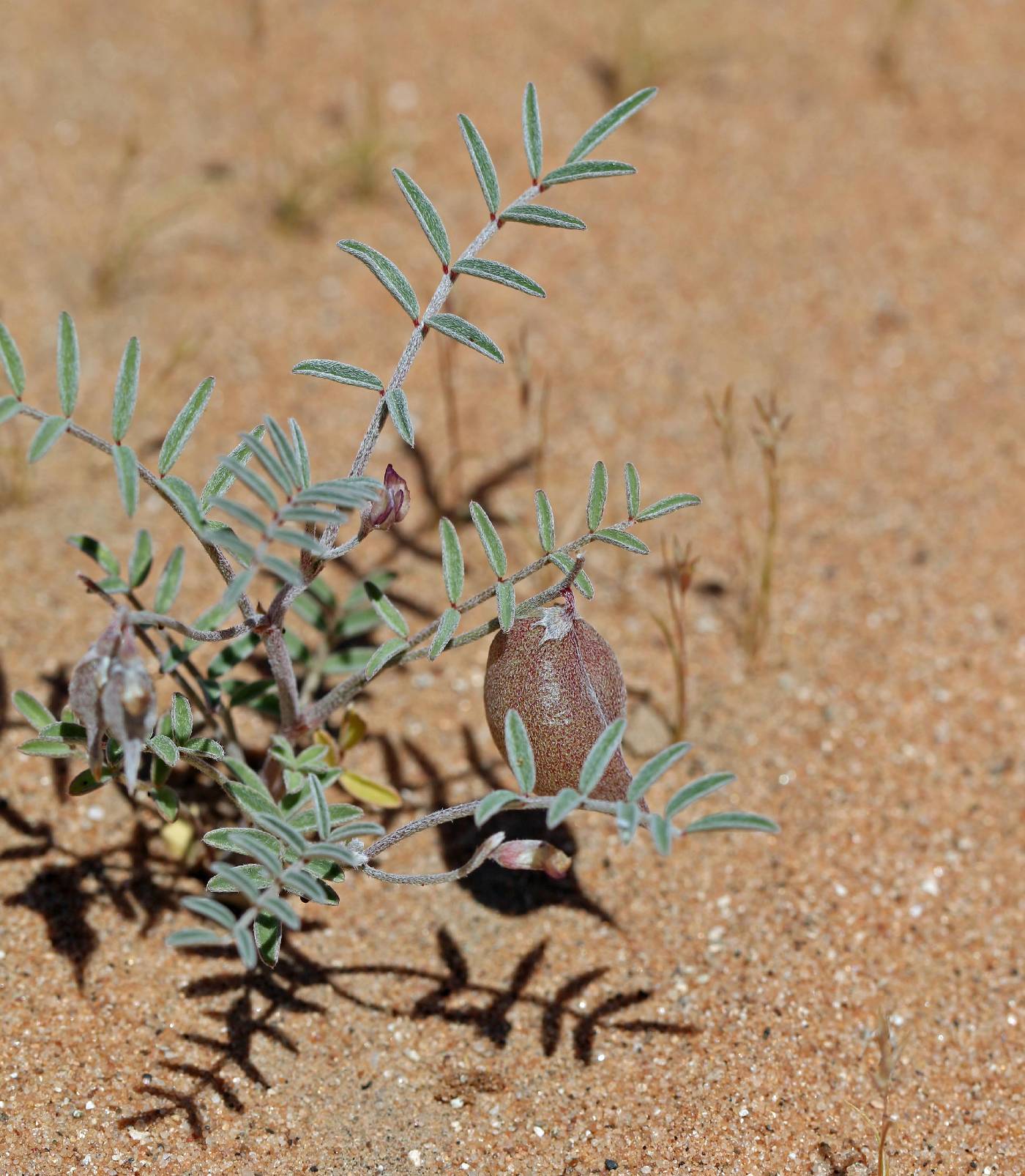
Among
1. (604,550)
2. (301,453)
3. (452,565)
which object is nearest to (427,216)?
(301,453)

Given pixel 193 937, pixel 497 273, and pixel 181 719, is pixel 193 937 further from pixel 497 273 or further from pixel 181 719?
pixel 497 273

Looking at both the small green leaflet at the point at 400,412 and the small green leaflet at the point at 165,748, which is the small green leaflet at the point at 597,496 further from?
the small green leaflet at the point at 165,748

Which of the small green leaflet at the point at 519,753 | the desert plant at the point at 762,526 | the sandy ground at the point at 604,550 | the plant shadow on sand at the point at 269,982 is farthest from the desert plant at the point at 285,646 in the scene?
the desert plant at the point at 762,526

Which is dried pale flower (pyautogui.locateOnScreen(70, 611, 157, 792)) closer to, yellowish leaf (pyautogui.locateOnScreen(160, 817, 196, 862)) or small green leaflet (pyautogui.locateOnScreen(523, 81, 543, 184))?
yellowish leaf (pyautogui.locateOnScreen(160, 817, 196, 862))

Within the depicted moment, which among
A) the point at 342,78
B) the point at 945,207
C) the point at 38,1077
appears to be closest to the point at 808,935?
the point at 38,1077

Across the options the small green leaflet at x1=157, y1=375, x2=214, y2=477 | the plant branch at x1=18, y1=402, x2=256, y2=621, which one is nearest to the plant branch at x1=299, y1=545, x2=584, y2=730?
the plant branch at x1=18, y1=402, x2=256, y2=621

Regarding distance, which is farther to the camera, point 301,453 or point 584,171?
point 584,171
